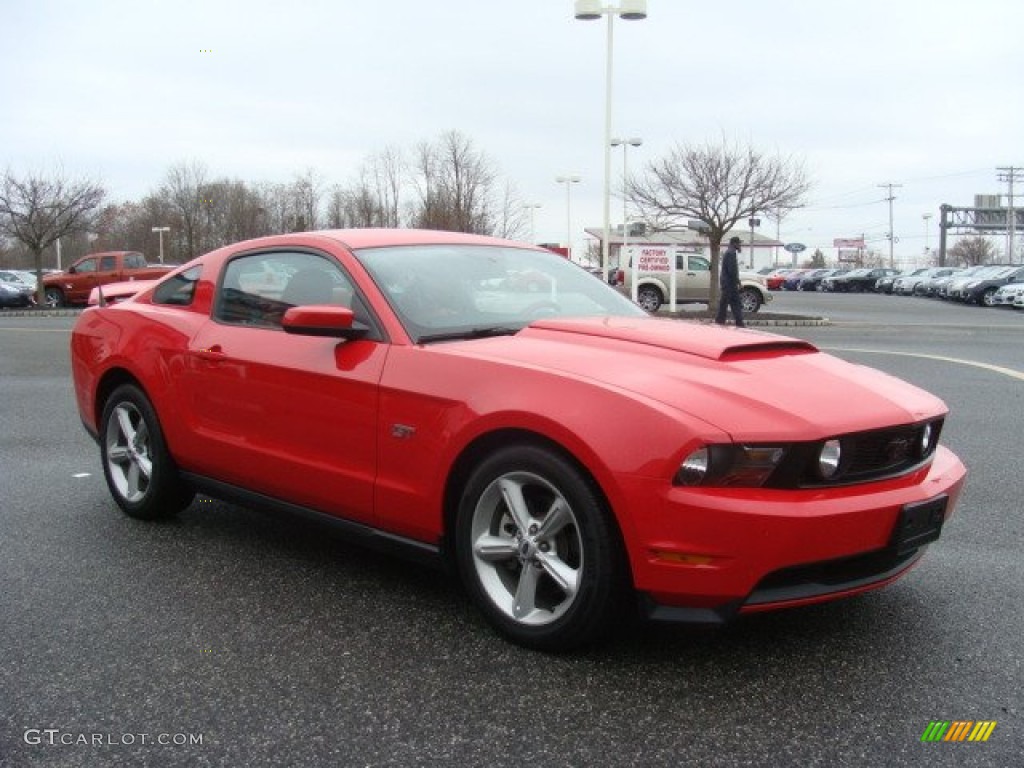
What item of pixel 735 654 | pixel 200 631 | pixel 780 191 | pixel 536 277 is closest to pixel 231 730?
pixel 200 631

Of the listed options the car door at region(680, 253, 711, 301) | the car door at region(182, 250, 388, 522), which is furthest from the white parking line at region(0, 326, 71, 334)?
the car door at region(182, 250, 388, 522)

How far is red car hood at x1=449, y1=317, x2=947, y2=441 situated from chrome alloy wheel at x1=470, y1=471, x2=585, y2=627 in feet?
1.40

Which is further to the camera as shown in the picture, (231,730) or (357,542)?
(357,542)

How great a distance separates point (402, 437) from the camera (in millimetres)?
3381

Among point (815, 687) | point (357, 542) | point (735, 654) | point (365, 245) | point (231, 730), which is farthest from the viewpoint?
point (365, 245)

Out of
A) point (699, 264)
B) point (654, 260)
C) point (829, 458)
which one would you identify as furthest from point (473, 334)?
point (699, 264)

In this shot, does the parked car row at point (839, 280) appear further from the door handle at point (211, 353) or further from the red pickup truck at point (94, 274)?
the door handle at point (211, 353)

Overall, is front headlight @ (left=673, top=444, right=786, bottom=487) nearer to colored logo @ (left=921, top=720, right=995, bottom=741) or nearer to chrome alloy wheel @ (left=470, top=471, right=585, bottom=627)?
chrome alloy wheel @ (left=470, top=471, right=585, bottom=627)

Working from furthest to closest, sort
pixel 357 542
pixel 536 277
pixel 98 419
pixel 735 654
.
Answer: pixel 98 419, pixel 536 277, pixel 357 542, pixel 735 654

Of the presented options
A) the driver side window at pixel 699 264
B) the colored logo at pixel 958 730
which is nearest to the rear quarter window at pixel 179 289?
the colored logo at pixel 958 730

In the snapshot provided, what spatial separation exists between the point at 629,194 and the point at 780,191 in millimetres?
4406

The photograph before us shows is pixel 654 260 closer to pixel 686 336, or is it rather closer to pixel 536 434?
pixel 686 336

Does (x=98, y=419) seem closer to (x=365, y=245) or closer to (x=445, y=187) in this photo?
(x=365, y=245)

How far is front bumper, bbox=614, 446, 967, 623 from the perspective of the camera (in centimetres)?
268
